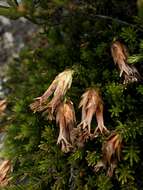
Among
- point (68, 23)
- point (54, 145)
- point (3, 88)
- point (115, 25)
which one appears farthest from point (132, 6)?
point (3, 88)

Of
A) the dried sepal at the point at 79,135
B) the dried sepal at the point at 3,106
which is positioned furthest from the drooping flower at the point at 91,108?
the dried sepal at the point at 3,106

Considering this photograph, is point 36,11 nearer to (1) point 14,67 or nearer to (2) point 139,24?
(2) point 139,24

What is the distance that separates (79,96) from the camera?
284cm

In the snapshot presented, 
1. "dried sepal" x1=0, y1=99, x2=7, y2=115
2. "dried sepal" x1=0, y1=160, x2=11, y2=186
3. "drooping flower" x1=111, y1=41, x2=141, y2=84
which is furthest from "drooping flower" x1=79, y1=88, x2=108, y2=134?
"dried sepal" x1=0, y1=99, x2=7, y2=115

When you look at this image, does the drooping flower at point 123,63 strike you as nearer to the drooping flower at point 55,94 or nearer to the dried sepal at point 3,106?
the drooping flower at point 55,94

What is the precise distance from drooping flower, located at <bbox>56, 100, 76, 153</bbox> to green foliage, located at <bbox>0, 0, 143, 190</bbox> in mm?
142

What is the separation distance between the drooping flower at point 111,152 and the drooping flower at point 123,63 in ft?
1.15

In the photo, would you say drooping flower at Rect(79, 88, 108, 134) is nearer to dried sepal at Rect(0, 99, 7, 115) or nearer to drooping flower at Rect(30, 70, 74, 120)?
drooping flower at Rect(30, 70, 74, 120)

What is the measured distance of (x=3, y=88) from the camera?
3.88 metres

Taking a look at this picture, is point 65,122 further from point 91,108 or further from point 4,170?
point 4,170

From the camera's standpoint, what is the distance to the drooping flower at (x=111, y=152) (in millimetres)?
2553

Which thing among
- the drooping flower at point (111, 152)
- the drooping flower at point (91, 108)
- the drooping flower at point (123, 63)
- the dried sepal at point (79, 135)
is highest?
the drooping flower at point (123, 63)

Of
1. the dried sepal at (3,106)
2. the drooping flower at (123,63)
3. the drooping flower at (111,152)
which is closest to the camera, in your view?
the drooping flower at (111,152)

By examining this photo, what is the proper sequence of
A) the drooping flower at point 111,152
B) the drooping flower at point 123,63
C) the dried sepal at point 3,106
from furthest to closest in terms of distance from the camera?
the dried sepal at point 3,106, the drooping flower at point 123,63, the drooping flower at point 111,152
